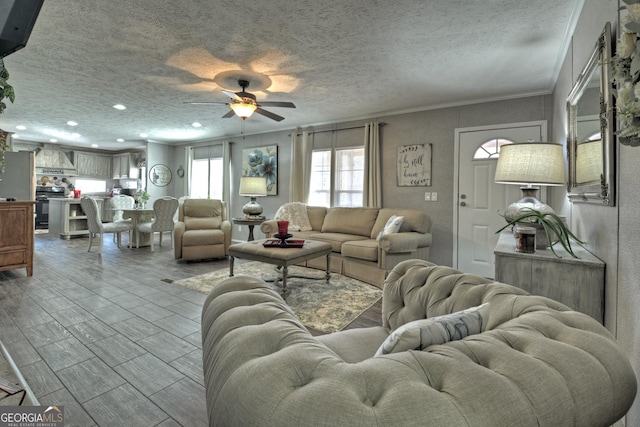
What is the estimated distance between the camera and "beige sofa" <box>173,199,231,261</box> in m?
4.64

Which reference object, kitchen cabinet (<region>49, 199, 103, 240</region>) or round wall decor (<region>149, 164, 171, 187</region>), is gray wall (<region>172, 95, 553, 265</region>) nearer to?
round wall decor (<region>149, 164, 171, 187</region>)

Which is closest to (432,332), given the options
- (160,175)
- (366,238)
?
(366,238)

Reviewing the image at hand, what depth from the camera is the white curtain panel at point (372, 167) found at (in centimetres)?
495

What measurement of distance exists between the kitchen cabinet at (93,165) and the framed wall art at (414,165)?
915cm

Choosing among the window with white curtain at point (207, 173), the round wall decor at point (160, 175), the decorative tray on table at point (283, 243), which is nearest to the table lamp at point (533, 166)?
the decorative tray on table at point (283, 243)

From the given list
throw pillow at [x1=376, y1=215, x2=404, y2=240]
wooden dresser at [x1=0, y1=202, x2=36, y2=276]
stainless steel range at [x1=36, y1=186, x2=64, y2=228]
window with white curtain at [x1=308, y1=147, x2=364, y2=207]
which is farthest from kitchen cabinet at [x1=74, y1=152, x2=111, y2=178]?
throw pillow at [x1=376, y1=215, x2=404, y2=240]

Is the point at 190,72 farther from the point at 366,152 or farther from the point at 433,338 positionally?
the point at 433,338

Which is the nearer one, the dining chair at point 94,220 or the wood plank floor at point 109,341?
the wood plank floor at point 109,341

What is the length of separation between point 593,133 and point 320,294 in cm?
256

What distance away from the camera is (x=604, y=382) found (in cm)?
56

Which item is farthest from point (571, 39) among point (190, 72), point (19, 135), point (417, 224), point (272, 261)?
point (19, 135)

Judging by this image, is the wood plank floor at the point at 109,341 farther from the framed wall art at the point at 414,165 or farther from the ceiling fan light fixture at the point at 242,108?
the framed wall art at the point at 414,165

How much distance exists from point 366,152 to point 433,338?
457 cm

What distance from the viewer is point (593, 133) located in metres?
1.71
